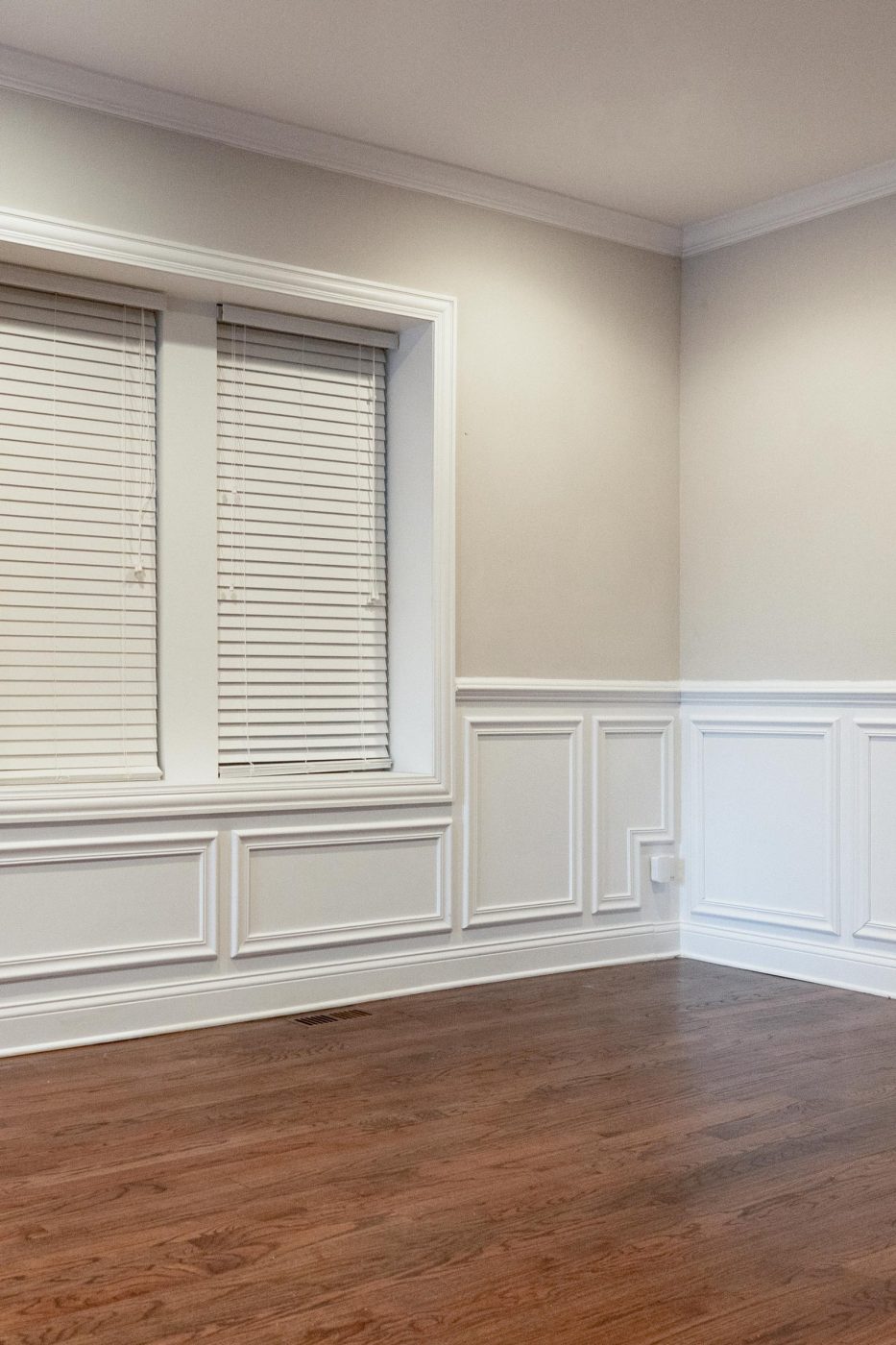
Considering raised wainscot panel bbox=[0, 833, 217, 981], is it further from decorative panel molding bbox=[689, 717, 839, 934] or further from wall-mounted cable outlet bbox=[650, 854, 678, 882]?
decorative panel molding bbox=[689, 717, 839, 934]

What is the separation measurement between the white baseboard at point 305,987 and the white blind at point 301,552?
687mm

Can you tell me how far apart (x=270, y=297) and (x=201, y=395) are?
378 millimetres

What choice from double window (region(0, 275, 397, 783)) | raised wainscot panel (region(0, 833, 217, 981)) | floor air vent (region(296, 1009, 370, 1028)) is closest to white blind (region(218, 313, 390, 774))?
double window (region(0, 275, 397, 783))

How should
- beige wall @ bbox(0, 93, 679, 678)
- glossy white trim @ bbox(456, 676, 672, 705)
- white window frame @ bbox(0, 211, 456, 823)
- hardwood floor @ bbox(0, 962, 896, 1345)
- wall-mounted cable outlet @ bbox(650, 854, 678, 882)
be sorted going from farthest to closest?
wall-mounted cable outlet @ bbox(650, 854, 678, 882)
glossy white trim @ bbox(456, 676, 672, 705)
beige wall @ bbox(0, 93, 679, 678)
white window frame @ bbox(0, 211, 456, 823)
hardwood floor @ bbox(0, 962, 896, 1345)

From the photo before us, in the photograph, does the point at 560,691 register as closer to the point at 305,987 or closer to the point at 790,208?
the point at 305,987

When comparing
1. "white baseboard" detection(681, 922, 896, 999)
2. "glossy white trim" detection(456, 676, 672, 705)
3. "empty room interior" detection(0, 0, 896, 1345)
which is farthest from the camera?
"glossy white trim" detection(456, 676, 672, 705)

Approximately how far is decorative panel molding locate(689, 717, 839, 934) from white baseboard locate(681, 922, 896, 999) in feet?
0.24

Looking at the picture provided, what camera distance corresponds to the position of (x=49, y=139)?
3.78m

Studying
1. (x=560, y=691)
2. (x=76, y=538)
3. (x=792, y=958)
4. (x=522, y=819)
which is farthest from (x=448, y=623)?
(x=792, y=958)

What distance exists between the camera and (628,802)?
5027mm

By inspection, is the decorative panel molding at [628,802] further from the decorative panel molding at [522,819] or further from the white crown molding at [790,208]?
the white crown molding at [790,208]

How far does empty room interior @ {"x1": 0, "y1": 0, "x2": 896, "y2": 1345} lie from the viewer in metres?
3.09

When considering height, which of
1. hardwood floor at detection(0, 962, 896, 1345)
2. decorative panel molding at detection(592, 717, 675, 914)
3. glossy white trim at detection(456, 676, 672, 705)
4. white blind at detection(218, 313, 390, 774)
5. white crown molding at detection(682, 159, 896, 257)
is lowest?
hardwood floor at detection(0, 962, 896, 1345)

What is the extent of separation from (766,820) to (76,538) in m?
2.59
